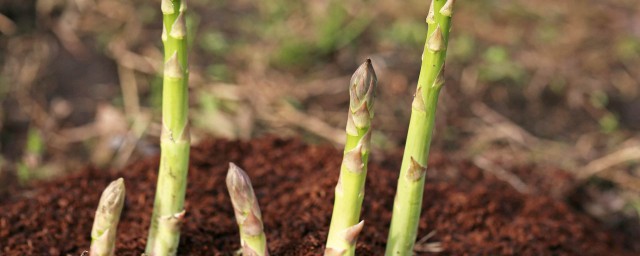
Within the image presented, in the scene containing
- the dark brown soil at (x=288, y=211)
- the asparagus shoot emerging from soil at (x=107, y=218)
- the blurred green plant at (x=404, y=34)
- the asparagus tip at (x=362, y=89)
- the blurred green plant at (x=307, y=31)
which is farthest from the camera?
the blurred green plant at (x=404, y=34)

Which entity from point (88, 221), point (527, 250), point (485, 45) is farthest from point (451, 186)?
point (485, 45)

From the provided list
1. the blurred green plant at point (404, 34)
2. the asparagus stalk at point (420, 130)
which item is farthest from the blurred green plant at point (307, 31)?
the asparagus stalk at point (420, 130)

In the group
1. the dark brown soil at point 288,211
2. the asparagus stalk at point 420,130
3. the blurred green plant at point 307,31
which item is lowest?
the dark brown soil at point 288,211

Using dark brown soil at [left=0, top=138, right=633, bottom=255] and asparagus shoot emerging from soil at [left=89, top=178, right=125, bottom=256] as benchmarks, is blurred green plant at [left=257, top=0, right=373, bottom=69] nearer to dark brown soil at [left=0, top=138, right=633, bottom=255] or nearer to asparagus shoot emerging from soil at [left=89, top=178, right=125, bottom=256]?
dark brown soil at [left=0, top=138, right=633, bottom=255]

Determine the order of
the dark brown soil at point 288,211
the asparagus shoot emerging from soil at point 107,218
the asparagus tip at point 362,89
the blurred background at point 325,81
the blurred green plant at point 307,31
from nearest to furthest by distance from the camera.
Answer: the asparagus tip at point 362,89, the asparagus shoot emerging from soil at point 107,218, the dark brown soil at point 288,211, the blurred background at point 325,81, the blurred green plant at point 307,31

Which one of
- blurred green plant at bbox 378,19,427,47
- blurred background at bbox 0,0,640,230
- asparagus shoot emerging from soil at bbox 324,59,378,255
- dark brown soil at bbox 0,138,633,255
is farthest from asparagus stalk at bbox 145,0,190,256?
blurred green plant at bbox 378,19,427,47

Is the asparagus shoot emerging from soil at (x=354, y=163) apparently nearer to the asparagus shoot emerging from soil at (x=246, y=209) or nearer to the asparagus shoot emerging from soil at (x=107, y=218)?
the asparagus shoot emerging from soil at (x=246, y=209)

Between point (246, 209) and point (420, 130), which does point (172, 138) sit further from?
point (420, 130)
